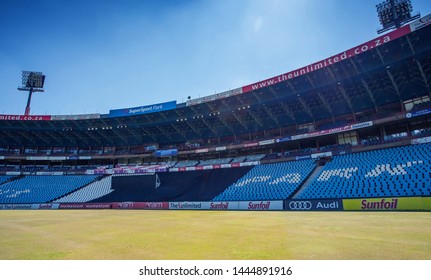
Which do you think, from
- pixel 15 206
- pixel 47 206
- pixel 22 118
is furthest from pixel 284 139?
pixel 22 118

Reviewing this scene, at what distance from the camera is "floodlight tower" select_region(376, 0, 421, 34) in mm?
35625

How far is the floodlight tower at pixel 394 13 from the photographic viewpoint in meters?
35.6

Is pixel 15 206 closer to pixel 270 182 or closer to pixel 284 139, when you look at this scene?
pixel 270 182

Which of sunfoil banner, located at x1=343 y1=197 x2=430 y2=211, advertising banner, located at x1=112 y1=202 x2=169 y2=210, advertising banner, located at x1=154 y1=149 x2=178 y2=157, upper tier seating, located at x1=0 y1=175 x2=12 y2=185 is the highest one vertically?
advertising banner, located at x1=154 y1=149 x2=178 y2=157

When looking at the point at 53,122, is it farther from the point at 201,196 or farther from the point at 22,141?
the point at 201,196

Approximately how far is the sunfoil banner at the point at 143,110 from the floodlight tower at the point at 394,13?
3782cm

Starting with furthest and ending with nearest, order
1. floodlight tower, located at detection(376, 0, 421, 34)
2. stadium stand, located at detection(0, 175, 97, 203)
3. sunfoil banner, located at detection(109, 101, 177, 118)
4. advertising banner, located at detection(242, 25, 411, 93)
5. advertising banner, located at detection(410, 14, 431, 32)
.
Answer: sunfoil banner, located at detection(109, 101, 177, 118), stadium stand, located at detection(0, 175, 97, 203), floodlight tower, located at detection(376, 0, 421, 34), advertising banner, located at detection(242, 25, 411, 93), advertising banner, located at detection(410, 14, 431, 32)

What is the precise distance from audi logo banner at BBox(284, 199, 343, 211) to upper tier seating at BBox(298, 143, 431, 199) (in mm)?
2297

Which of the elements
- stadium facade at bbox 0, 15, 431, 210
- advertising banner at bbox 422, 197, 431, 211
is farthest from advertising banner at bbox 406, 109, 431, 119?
advertising banner at bbox 422, 197, 431, 211

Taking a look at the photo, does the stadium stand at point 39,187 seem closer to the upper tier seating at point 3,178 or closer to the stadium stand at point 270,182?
the upper tier seating at point 3,178

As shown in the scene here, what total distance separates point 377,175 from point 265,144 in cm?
1887

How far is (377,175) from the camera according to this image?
26.7m

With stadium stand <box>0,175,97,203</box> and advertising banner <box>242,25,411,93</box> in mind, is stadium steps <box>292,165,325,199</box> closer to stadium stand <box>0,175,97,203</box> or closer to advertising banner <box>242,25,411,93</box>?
advertising banner <box>242,25,411,93</box>
